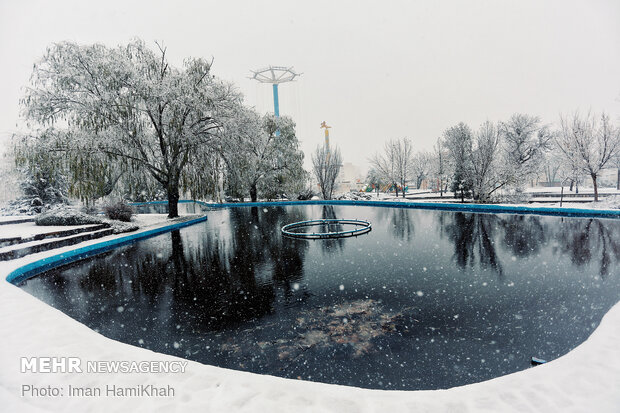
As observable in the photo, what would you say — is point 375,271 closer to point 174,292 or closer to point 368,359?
Result: point 368,359

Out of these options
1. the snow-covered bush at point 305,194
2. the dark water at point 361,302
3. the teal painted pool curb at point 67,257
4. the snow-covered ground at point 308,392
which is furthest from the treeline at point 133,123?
the snow-covered ground at point 308,392

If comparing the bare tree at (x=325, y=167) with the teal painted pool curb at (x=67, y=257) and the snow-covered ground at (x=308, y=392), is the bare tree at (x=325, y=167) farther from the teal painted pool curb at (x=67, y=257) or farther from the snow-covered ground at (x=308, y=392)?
the snow-covered ground at (x=308, y=392)

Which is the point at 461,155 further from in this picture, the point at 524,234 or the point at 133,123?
the point at 133,123

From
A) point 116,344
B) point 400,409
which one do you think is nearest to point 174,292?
point 116,344

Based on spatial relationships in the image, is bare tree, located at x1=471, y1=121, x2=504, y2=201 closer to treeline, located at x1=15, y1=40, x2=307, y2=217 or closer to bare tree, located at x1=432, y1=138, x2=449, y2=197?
bare tree, located at x1=432, y1=138, x2=449, y2=197

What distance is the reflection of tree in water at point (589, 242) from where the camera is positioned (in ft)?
25.3

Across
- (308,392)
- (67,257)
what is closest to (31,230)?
(67,257)

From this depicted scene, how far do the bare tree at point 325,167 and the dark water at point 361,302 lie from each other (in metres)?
20.9

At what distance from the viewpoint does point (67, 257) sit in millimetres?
9703

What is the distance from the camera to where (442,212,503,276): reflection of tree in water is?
26.3 feet

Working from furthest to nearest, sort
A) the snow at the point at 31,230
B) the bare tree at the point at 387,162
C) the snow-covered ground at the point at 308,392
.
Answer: the bare tree at the point at 387,162, the snow at the point at 31,230, the snow-covered ground at the point at 308,392

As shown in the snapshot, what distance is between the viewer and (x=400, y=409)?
8.50 ft

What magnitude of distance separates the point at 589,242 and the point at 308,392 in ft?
37.0

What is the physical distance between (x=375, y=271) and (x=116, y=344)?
17.9 ft
